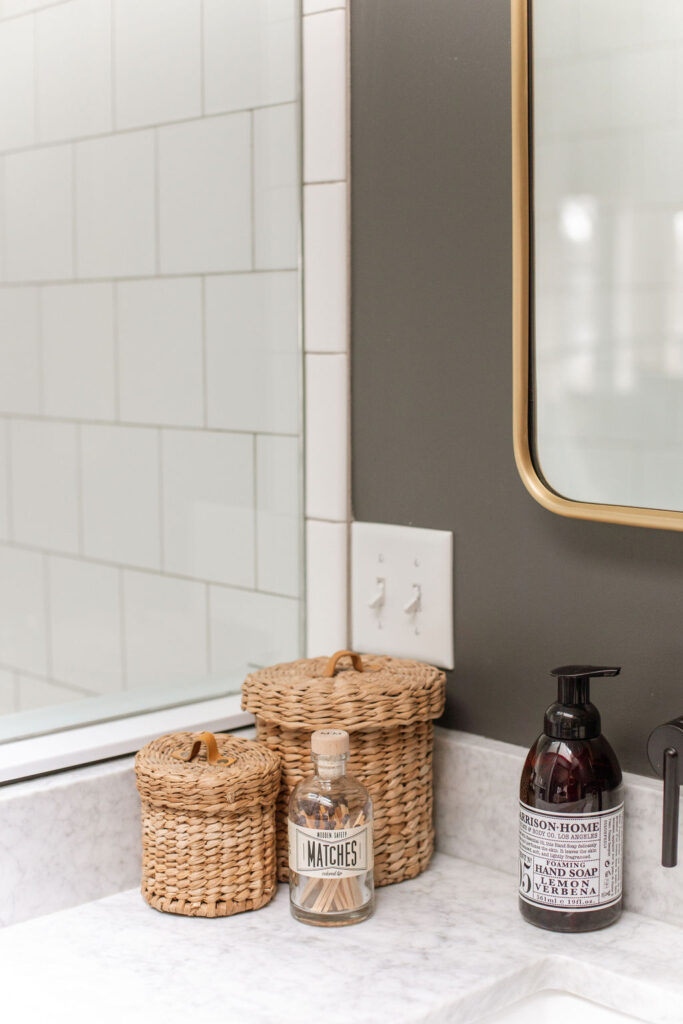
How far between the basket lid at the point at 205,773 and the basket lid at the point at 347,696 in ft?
0.13

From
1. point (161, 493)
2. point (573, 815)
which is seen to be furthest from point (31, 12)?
point (573, 815)

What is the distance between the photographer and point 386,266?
1.06m

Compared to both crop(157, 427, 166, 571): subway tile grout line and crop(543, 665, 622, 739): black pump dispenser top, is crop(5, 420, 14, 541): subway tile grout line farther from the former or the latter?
crop(543, 665, 622, 739): black pump dispenser top

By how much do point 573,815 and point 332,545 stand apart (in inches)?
15.0

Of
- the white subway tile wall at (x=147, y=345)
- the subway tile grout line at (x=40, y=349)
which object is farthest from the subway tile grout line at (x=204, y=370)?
the subway tile grout line at (x=40, y=349)

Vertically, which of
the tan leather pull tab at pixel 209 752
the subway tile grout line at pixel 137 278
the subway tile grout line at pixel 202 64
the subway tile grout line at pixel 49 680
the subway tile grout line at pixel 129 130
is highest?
the subway tile grout line at pixel 202 64

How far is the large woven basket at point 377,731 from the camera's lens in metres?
0.92

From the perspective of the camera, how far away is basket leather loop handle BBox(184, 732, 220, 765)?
0.91 metres

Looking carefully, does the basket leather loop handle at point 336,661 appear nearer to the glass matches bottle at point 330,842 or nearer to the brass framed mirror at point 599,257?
the glass matches bottle at point 330,842

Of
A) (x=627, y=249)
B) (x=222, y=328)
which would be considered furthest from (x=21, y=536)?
(x=627, y=249)

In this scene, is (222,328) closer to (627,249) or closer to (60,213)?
(60,213)

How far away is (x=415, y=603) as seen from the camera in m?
1.06

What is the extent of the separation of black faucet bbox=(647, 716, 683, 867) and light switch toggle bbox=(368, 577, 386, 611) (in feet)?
1.07

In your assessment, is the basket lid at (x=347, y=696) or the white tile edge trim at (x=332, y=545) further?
the white tile edge trim at (x=332, y=545)
